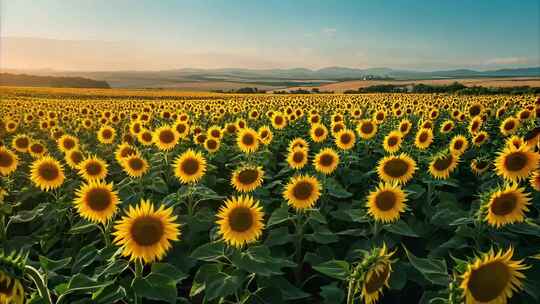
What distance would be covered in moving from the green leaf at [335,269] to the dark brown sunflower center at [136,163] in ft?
13.8

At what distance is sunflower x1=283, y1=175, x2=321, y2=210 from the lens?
5.02m

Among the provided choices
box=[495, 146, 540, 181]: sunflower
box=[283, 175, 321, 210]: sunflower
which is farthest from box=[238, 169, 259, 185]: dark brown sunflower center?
box=[495, 146, 540, 181]: sunflower

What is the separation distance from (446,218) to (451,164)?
153cm

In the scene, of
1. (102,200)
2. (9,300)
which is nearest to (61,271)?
(102,200)

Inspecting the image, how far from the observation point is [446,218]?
179 inches

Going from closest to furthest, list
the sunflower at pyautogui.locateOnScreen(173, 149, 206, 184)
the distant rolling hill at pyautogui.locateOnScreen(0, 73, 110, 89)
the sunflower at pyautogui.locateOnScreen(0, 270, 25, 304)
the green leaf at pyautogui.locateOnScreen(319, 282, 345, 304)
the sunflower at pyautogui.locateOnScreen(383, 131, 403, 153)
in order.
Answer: the sunflower at pyautogui.locateOnScreen(0, 270, 25, 304)
the green leaf at pyautogui.locateOnScreen(319, 282, 345, 304)
the sunflower at pyautogui.locateOnScreen(173, 149, 206, 184)
the sunflower at pyautogui.locateOnScreen(383, 131, 403, 153)
the distant rolling hill at pyautogui.locateOnScreen(0, 73, 110, 89)

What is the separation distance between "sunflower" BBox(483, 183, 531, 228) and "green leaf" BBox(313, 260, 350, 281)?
1726 mm

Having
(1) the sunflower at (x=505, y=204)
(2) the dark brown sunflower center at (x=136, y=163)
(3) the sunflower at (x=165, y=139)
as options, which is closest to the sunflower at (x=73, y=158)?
(3) the sunflower at (x=165, y=139)

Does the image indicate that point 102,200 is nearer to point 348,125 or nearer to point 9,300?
point 9,300

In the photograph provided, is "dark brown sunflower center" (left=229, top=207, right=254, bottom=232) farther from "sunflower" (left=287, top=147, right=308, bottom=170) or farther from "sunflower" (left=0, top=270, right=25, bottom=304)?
"sunflower" (left=287, top=147, right=308, bottom=170)

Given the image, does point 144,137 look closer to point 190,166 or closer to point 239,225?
point 190,166

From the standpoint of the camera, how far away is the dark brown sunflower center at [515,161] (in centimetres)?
506

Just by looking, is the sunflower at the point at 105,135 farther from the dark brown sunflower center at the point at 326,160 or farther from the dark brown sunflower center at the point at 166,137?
the dark brown sunflower center at the point at 326,160

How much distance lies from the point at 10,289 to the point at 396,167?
5.05 metres
